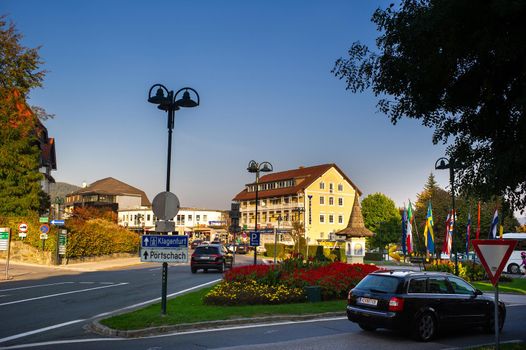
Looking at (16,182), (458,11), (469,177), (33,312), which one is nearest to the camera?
(458,11)

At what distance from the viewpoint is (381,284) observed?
11461 mm

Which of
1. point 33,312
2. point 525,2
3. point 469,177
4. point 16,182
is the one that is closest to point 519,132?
point 469,177

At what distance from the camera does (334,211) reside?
92.8 metres

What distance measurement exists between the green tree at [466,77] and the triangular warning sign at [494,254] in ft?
2.88

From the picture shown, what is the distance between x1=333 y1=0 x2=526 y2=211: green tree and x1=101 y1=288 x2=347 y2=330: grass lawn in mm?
6427

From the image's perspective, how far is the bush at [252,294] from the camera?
51.8 ft

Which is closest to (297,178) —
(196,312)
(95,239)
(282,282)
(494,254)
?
(95,239)

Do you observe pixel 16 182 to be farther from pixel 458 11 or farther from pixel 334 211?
pixel 334 211

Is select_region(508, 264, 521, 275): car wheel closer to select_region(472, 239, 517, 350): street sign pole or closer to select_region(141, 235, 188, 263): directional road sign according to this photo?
select_region(141, 235, 188, 263): directional road sign

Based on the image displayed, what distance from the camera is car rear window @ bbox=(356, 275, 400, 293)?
36.7 feet

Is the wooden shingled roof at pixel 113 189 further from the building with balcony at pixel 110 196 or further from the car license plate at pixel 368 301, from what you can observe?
the car license plate at pixel 368 301

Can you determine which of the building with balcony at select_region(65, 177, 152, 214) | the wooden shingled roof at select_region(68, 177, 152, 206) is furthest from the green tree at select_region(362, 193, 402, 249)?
the wooden shingled roof at select_region(68, 177, 152, 206)

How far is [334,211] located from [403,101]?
83.4 m

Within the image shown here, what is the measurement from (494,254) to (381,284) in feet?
10.1
